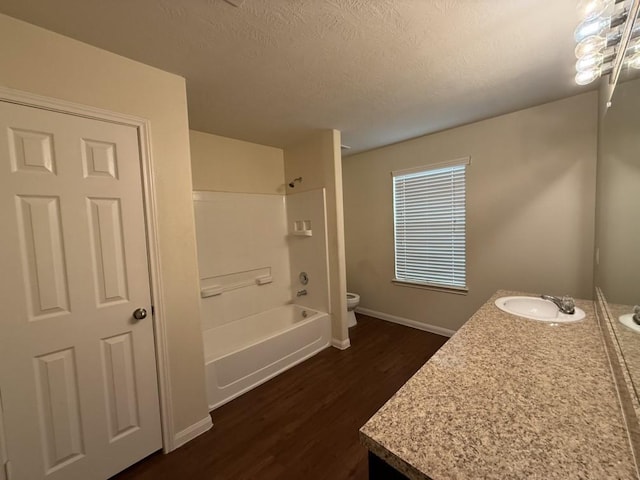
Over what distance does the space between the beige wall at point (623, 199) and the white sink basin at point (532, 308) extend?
23 centimetres

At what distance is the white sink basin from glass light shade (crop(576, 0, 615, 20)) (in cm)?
145

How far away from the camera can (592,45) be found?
1155 millimetres

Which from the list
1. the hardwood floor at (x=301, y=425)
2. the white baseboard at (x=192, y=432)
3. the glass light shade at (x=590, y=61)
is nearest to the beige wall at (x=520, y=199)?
the hardwood floor at (x=301, y=425)

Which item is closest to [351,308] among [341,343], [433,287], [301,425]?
[341,343]

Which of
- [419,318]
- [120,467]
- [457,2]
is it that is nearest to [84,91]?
[457,2]

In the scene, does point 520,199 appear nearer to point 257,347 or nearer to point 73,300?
point 257,347

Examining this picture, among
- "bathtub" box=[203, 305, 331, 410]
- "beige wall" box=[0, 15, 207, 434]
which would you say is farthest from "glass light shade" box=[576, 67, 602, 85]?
"bathtub" box=[203, 305, 331, 410]

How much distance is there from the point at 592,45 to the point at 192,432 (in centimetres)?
317

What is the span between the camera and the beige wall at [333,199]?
111 inches

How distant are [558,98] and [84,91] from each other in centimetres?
354

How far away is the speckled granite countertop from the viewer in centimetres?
62

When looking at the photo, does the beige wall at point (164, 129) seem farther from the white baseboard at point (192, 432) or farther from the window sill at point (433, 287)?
the window sill at point (433, 287)

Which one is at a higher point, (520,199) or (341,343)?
(520,199)

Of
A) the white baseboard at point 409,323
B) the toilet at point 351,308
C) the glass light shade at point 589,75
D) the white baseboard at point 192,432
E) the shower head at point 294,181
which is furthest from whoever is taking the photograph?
the toilet at point 351,308
